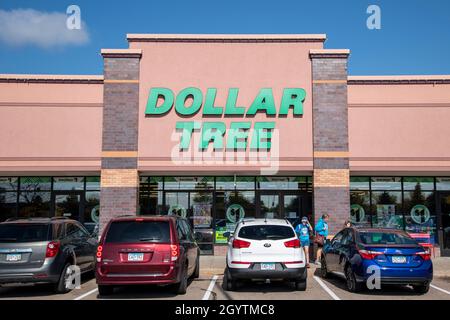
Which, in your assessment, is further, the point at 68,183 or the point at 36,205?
the point at 68,183

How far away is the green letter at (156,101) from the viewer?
18.5 m

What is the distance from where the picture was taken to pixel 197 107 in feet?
60.5

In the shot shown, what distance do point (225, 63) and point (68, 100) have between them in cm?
603

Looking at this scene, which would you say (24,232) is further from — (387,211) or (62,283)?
(387,211)

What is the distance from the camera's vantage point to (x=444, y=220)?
19.3m

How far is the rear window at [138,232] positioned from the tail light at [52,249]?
1.35m

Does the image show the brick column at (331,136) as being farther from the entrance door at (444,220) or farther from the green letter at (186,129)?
the green letter at (186,129)

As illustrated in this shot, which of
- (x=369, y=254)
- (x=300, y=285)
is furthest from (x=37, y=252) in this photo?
(x=369, y=254)

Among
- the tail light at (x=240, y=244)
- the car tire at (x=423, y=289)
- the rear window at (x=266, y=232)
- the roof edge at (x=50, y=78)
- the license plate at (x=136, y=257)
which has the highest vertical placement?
the roof edge at (x=50, y=78)

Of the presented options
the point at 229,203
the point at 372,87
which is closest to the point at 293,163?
the point at 229,203

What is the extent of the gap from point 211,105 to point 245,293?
8.81 m

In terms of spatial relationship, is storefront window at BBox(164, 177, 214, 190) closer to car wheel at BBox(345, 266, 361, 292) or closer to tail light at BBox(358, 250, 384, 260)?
car wheel at BBox(345, 266, 361, 292)

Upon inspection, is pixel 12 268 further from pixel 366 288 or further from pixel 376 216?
pixel 376 216

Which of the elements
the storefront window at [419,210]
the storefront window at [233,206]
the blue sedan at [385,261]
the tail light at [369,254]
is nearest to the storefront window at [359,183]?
the storefront window at [419,210]
